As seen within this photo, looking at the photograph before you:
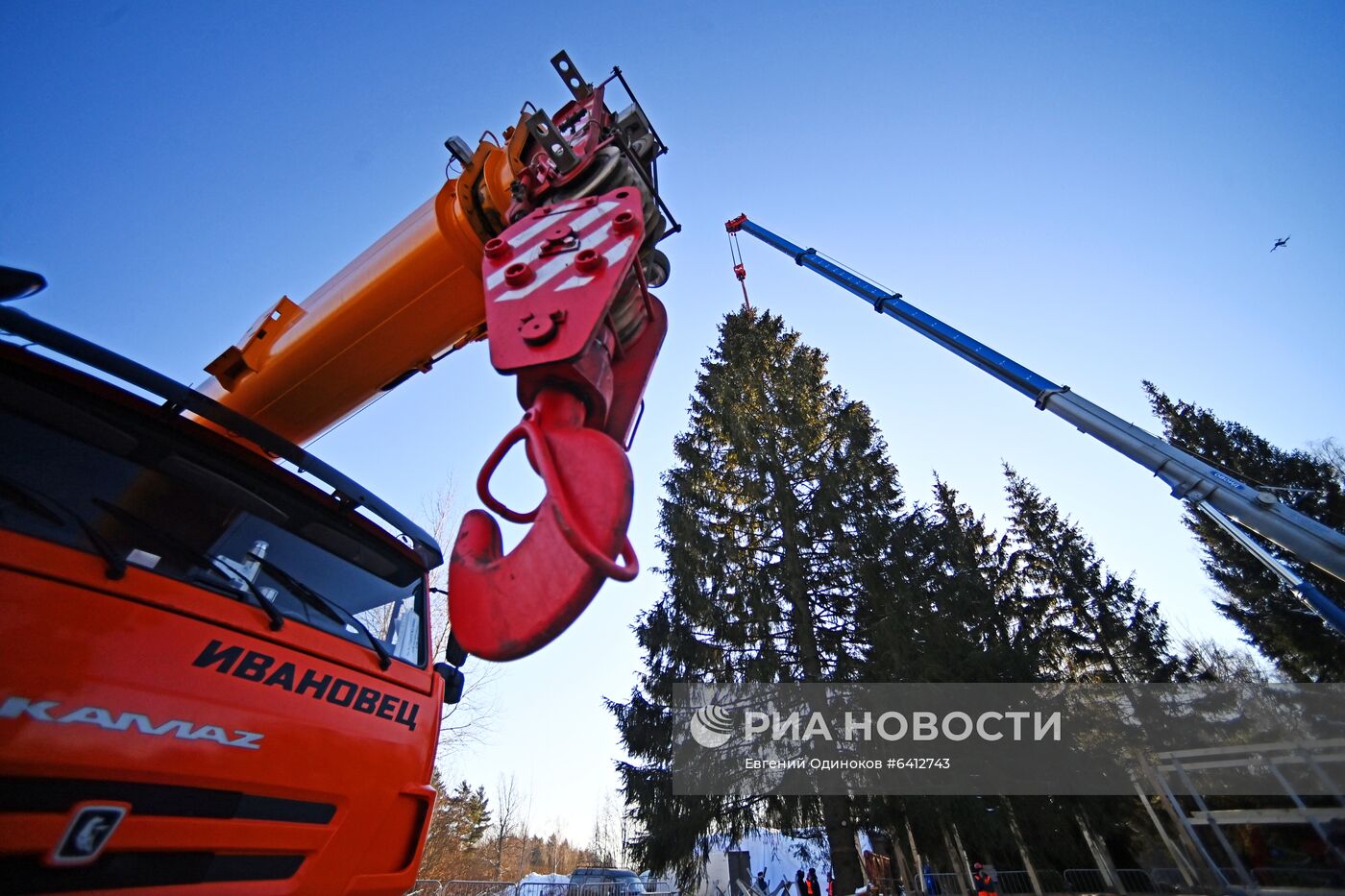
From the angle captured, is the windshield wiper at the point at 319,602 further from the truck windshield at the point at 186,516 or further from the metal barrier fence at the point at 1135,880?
the metal barrier fence at the point at 1135,880

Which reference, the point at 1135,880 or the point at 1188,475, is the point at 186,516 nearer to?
the point at 1188,475

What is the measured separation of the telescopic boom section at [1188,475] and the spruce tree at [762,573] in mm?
3537

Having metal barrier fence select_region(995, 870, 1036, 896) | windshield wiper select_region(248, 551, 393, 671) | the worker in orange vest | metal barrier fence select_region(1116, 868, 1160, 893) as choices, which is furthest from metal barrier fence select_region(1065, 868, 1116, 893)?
windshield wiper select_region(248, 551, 393, 671)

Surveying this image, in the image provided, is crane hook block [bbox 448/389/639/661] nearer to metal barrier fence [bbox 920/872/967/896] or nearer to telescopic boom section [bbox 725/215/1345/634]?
telescopic boom section [bbox 725/215/1345/634]

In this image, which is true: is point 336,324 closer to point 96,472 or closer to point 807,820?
point 96,472

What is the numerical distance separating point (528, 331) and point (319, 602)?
4.48 feet

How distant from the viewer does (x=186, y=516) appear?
1882 millimetres

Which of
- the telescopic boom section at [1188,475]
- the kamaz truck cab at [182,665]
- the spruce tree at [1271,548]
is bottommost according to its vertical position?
the kamaz truck cab at [182,665]

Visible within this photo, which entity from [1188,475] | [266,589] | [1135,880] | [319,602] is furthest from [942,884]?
[266,589]

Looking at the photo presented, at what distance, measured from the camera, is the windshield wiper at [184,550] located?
64.7 inches

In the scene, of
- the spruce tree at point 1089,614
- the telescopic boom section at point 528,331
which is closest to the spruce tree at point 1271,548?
the spruce tree at point 1089,614

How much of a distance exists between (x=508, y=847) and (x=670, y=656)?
59.2 m

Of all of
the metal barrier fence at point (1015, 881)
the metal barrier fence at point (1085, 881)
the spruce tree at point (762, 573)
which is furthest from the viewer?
the metal barrier fence at point (1085, 881)

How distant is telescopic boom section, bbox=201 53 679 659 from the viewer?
1158 millimetres
